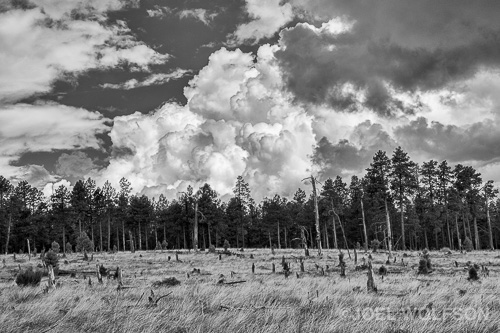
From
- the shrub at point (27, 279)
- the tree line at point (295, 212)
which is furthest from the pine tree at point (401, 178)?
the shrub at point (27, 279)

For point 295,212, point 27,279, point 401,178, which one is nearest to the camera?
point 27,279

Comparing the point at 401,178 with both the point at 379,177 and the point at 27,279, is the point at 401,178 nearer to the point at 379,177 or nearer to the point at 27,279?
the point at 379,177

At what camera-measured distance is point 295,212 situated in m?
86.0

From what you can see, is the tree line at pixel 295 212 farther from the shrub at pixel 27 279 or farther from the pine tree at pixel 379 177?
the shrub at pixel 27 279

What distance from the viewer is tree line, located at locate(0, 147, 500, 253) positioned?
58009mm

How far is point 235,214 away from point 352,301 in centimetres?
7125

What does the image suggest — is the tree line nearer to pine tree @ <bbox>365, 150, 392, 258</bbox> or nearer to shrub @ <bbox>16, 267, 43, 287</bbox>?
pine tree @ <bbox>365, 150, 392, 258</bbox>

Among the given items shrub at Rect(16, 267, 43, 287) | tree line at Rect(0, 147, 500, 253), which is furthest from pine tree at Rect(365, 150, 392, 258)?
shrub at Rect(16, 267, 43, 287)

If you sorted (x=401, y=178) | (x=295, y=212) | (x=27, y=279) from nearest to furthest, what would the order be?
1. (x=27, y=279)
2. (x=401, y=178)
3. (x=295, y=212)

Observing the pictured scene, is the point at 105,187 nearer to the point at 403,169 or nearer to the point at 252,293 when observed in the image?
the point at 403,169

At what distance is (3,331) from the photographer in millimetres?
5945

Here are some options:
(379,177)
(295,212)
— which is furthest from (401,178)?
(295,212)

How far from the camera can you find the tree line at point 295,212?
5801 centimetres

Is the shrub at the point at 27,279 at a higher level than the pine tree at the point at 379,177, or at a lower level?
lower
